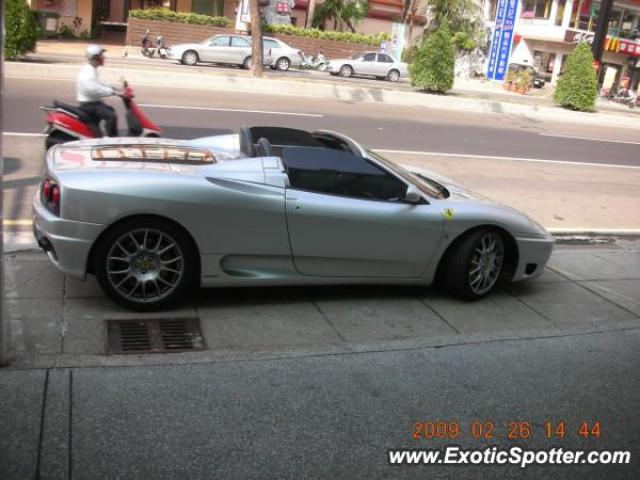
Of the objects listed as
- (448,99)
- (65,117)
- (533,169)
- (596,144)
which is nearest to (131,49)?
(448,99)

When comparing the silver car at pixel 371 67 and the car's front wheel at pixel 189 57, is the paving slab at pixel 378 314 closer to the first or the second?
the car's front wheel at pixel 189 57

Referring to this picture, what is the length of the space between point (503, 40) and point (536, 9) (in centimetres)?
1061

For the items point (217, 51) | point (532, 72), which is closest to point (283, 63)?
point (217, 51)

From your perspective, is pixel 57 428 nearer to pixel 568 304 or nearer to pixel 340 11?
pixel 568 304

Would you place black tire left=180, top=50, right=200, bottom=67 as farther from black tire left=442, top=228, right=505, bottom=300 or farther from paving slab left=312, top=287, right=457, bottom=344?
black tire left=442, top=228, right=505, bottom=300

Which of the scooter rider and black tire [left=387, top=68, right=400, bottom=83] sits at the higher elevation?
black tire [left=387, top=68, right=400, bottom=83]

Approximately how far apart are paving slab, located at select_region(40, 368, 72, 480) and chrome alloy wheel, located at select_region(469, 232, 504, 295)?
3.40m

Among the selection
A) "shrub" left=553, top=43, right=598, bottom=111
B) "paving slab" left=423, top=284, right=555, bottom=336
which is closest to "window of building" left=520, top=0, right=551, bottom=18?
"shrub" left=553, top=43, right=598, bottom=111

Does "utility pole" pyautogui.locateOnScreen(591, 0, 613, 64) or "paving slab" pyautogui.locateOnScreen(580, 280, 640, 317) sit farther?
"utility pole" pyautogui.locateOnScreen(591, 0, 613, 64)

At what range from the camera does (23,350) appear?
4.47 metres

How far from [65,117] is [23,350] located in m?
4.76

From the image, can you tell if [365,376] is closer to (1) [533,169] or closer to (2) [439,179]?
(2) [439,179]

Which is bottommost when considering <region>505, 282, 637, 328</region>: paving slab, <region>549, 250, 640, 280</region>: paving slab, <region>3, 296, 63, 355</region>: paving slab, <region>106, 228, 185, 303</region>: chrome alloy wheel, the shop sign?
<region>3, 296, 63, 355</region>: paving slab

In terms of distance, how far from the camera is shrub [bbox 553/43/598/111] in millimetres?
26656
